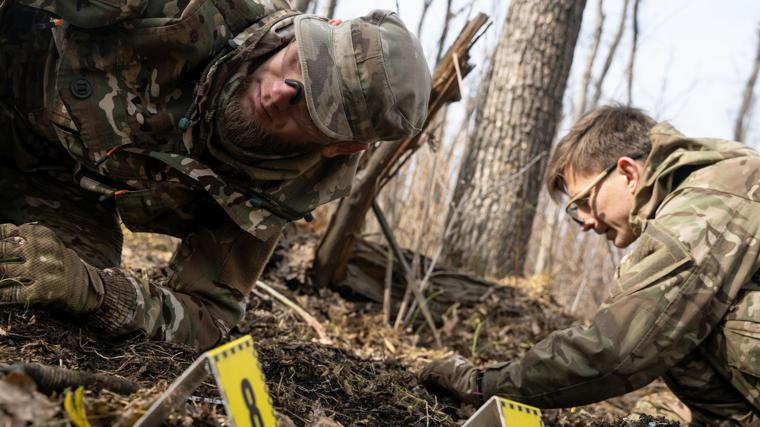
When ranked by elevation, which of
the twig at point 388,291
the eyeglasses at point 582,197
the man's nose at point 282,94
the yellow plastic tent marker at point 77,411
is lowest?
the twig at point 388,291

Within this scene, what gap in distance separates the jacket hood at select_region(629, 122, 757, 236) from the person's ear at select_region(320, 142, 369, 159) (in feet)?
3.42

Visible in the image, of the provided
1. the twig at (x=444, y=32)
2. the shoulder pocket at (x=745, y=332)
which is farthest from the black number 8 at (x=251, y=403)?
the twig at (x=444, y=32)

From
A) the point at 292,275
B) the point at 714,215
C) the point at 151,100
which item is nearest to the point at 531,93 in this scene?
the point at 292,275

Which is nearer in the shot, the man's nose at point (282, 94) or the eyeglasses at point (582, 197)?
the man's nose at point (282, 94)

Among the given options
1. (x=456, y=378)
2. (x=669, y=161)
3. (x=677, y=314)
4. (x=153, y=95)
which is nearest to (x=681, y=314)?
(x=677, y=314)

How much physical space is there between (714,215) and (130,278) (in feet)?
6.26

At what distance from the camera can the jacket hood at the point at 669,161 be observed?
2.34 m

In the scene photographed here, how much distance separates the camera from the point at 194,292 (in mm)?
2416

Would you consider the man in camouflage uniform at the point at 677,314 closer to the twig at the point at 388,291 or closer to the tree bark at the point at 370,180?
the tree bark at the point at 370,180

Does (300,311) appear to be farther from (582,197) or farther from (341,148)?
(582,197)

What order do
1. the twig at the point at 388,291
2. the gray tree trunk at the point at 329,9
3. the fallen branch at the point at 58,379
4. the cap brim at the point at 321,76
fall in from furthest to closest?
the gray tree trunk at the point at 329,9 < the twig at the point at 388,291 < the cap brim at the point at 321,76 < the fallen branch at the point at 58,379

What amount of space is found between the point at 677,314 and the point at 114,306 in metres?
1.74

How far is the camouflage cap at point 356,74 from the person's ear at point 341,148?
13 cm

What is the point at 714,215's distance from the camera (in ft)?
7.15
